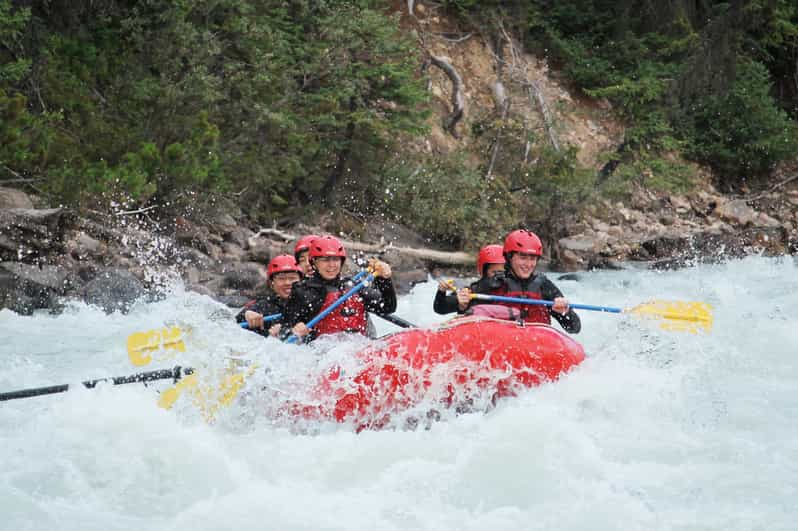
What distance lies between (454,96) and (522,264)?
12.7 metres

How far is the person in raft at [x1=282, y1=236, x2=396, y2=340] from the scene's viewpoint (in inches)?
237

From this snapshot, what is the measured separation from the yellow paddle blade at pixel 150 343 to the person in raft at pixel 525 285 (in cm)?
205

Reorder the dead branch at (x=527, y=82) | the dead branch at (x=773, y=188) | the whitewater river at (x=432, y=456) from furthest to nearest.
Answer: the dead branch at (x=773, y=188)
the dead branch at (x=527, y=82)
the whitewater river at (x=432, y=456)

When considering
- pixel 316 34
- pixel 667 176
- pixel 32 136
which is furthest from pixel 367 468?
pixel 667 176

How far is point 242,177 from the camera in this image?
1351 cm

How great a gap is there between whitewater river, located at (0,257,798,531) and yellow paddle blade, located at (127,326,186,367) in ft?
0.35

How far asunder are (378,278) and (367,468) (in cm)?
160

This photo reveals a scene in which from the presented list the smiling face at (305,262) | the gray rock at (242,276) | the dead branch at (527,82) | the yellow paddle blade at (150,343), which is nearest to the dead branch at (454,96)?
the dead branch at (527,82)

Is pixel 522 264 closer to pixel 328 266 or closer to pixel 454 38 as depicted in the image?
pixel 328 266

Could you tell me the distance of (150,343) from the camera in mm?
6020

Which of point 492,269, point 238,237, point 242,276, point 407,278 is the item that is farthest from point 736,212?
point 492,269

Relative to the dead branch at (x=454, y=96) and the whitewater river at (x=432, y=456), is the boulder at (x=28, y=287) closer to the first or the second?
the whitewater river at (x=432, y=456)

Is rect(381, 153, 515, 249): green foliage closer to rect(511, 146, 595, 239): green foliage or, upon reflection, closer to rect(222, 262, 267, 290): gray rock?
rect(511, 146, 595, 239): green foliage

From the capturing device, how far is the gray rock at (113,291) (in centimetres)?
995
